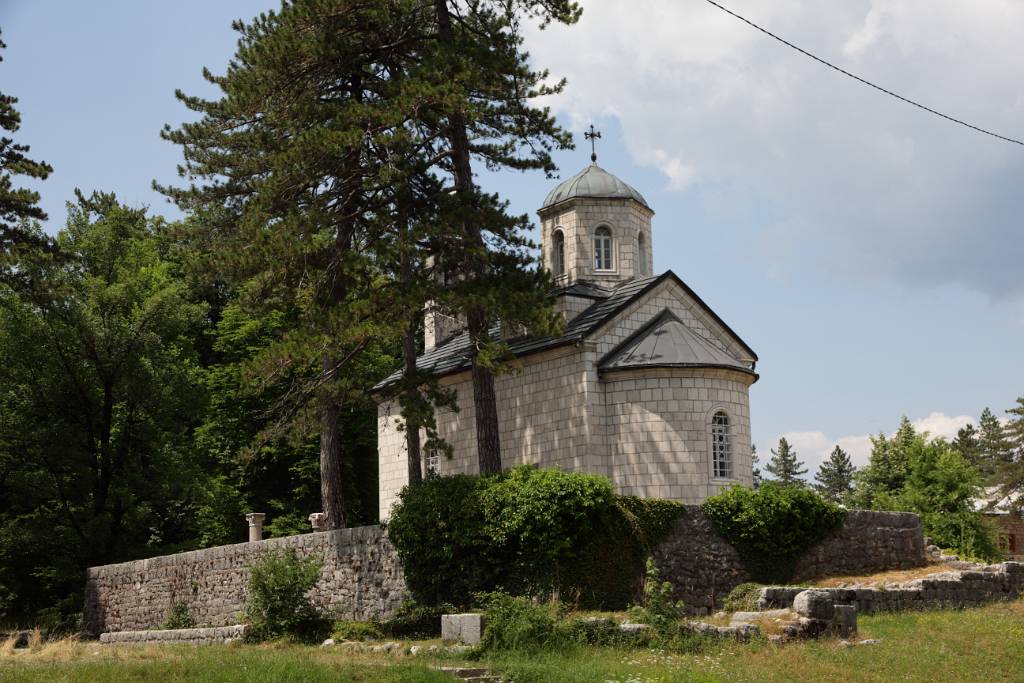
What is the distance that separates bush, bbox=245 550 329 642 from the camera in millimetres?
17781

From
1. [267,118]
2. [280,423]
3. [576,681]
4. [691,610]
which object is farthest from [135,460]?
[576,681]

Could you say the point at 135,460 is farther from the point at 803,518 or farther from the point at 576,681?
the point at 576,681

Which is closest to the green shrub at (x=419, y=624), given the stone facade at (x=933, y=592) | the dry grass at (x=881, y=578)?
the stone facade at (x=933, y=592)

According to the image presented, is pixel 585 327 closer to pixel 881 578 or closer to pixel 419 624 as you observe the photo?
pixel 881 578

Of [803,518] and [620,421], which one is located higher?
[620,421]

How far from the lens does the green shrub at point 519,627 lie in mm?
14445

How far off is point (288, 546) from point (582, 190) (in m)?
12.1

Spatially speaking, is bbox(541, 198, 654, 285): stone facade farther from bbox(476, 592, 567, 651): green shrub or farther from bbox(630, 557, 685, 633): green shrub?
bbox(476, 592, 567, 651): green shrub

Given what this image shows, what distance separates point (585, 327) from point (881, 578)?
8.07 metres

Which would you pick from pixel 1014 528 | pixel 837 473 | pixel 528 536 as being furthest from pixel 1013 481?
pixel 528 536

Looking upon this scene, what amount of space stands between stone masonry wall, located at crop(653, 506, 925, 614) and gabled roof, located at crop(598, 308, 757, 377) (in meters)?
4.46

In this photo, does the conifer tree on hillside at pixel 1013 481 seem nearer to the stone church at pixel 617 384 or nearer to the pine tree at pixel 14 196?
the stone church at pixel 617 384

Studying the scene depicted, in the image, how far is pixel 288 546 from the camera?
2142 centimetres

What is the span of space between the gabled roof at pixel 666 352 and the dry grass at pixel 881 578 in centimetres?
516
